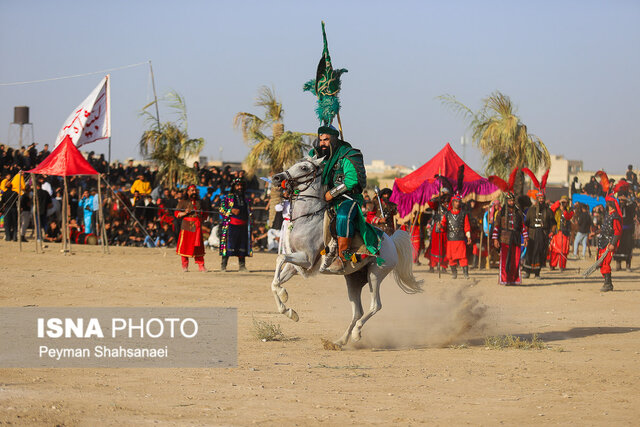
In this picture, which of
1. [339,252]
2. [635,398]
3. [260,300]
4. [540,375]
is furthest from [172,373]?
[260,300]

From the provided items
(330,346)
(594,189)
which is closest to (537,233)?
(594,189)

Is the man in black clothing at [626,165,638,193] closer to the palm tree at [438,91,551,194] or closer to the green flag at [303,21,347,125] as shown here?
the palm tree at [438,91,551,194]

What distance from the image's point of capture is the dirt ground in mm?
6684

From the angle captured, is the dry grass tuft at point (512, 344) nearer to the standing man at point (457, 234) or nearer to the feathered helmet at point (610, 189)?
the feathered helmet at point (610, 189)

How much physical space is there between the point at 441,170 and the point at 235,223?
775cm

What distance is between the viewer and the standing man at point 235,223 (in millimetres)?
18922

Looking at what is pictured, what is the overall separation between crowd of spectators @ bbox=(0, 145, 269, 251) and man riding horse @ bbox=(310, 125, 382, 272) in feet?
49.7

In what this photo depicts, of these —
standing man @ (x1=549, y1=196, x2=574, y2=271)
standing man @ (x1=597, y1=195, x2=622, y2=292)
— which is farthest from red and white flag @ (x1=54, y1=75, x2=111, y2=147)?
standing man @ (x1=597, y1=195, x2=622, y2=292)

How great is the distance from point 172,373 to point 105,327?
2959 mm

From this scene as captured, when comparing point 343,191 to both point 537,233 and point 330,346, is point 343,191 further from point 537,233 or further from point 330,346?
point 537,233

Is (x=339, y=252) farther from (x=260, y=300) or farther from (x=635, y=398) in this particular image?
(x=260, y=300)

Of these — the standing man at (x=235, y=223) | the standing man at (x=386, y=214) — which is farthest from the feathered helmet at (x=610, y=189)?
the standing man at (x=235, y=223)

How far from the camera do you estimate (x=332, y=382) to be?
7.93 meters

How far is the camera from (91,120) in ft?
75.7
